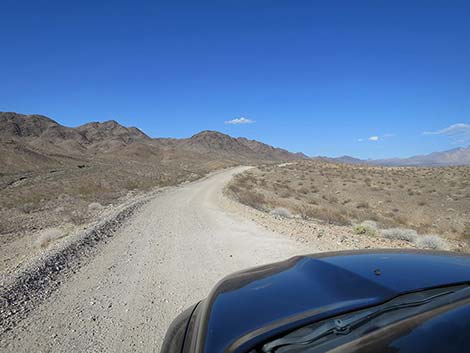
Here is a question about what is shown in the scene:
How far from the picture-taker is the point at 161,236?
949cm

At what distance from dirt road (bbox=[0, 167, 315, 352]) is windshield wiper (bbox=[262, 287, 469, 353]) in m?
2.83

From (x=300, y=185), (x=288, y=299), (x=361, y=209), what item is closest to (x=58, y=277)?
(x=288, y=299)

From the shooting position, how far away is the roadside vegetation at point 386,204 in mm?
12430

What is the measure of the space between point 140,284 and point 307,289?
4584 mm

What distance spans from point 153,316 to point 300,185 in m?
25.4

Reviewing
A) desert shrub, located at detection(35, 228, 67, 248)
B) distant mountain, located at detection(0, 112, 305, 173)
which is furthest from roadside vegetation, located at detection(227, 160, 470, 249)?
distant mountain, located at detection(0, 112, 305, 173)

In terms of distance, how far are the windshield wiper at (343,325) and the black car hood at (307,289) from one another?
46 mm

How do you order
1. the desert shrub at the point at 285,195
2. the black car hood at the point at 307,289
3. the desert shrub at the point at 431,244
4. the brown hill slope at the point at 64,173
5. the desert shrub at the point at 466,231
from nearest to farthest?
the black car hood at the point at 307,289 → the desert shrub at the point at 431,244 → the desert shrub at the point at 466,231 → the brown hill slope at the point at 64,173 → the desert shrub at the point at 285,195

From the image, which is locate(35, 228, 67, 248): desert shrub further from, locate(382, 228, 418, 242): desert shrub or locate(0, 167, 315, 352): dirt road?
locate(382, 228, 418, 242): desert shrub

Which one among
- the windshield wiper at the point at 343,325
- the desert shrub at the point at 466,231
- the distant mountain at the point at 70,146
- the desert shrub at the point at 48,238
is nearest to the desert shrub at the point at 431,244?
the desert shrub at the point at 466,231

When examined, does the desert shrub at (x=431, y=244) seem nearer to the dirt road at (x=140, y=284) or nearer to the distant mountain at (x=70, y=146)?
the dirt road at (x=140, y=284)

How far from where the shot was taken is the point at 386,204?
68.1ft

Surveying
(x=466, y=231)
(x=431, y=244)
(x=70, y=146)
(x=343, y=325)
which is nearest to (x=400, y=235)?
(x=431, y=244)

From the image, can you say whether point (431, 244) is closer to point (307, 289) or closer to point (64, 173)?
point (307, 289)
